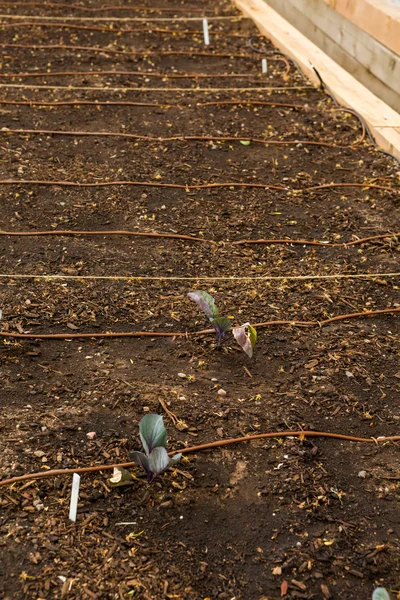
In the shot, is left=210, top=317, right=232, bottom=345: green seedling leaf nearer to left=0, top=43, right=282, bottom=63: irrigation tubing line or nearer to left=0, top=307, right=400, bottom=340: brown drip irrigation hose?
left=0, top=307, right=400, bottom=340: brown drip irrigation hose

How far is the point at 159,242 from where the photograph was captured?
3.27 metres

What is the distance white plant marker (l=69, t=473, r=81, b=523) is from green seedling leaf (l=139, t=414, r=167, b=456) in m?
0.23

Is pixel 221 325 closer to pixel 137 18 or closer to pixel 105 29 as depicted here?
pixel 105 29

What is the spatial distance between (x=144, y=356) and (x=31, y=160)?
1.79 meters

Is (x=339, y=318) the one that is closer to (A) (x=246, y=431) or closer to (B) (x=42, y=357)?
(A) (x=246, y=431)

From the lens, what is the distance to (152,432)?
1.96m

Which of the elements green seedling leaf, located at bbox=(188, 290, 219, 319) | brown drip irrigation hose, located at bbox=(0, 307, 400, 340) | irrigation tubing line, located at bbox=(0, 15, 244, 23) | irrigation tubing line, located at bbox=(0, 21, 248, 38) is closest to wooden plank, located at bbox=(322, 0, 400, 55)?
irrigation tubing line, located at bbox=(0, 21, 248, 38)

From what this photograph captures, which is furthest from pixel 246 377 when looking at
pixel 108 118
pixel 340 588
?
pixel 108 118

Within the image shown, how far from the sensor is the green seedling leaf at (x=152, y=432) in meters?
1.95

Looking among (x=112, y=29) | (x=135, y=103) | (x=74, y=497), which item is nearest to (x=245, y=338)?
(x=74, y=497)

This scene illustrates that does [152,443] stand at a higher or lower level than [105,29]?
lower

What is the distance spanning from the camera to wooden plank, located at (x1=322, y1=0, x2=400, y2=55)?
4180 mm

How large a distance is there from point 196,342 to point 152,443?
747 millimetres

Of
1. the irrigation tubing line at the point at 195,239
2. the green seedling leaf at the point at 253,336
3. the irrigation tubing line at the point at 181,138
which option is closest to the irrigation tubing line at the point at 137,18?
the irrigation tubing line at the point at 181,138
